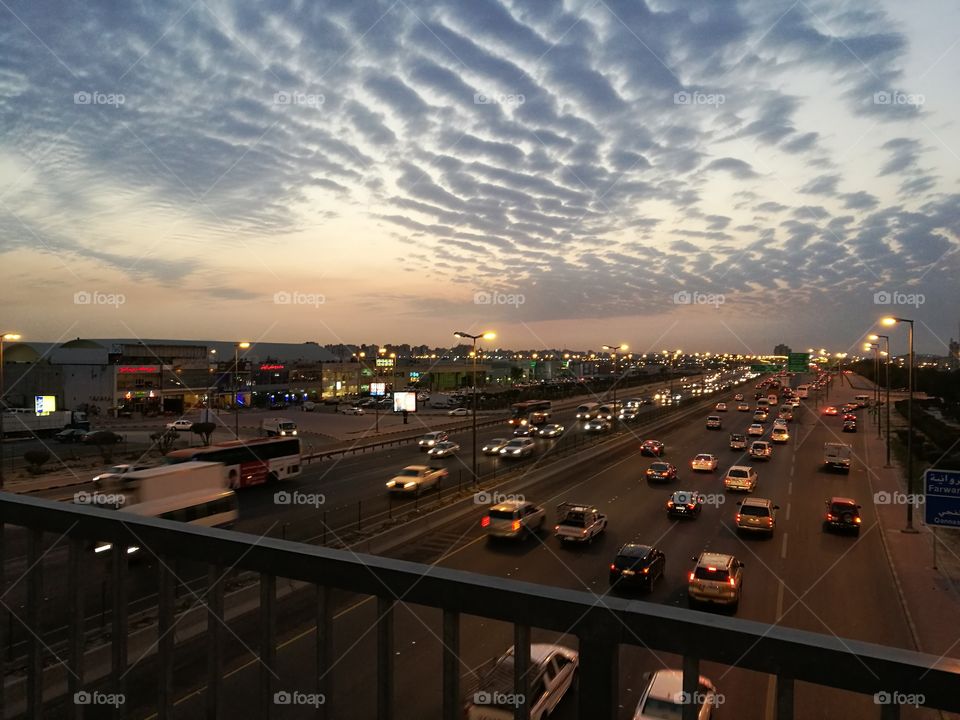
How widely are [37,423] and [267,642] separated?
6046 cm

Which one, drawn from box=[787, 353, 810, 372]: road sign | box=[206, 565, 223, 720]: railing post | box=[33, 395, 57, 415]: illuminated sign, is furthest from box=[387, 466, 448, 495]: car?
box=[787, 353, 810, 372]: road sign

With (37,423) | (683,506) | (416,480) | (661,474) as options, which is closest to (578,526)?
(683,506)

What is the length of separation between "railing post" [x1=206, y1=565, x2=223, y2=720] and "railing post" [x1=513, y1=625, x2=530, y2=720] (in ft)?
4.30

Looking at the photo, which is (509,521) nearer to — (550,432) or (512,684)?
(512,684)

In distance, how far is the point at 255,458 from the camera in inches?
1193

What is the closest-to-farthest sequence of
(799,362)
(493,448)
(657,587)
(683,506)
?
1. (657,587)
2. (683,506)
3. (493,448)
4. (799,362)

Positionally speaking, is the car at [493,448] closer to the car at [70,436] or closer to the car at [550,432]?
the car at [550,432]

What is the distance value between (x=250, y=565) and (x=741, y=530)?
73.2ft

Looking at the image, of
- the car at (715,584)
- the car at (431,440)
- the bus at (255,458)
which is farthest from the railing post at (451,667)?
the car at (431,440)

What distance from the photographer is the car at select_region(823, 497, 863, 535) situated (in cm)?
2184

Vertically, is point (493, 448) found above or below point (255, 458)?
below

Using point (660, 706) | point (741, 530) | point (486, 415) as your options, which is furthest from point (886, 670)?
point (486, 415)

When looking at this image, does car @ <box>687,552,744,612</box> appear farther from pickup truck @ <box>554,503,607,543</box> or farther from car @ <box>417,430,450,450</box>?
car @ <box>417,430,450,450</box>

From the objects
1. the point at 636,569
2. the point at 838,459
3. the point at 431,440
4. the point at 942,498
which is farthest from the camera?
the point at 431,440
